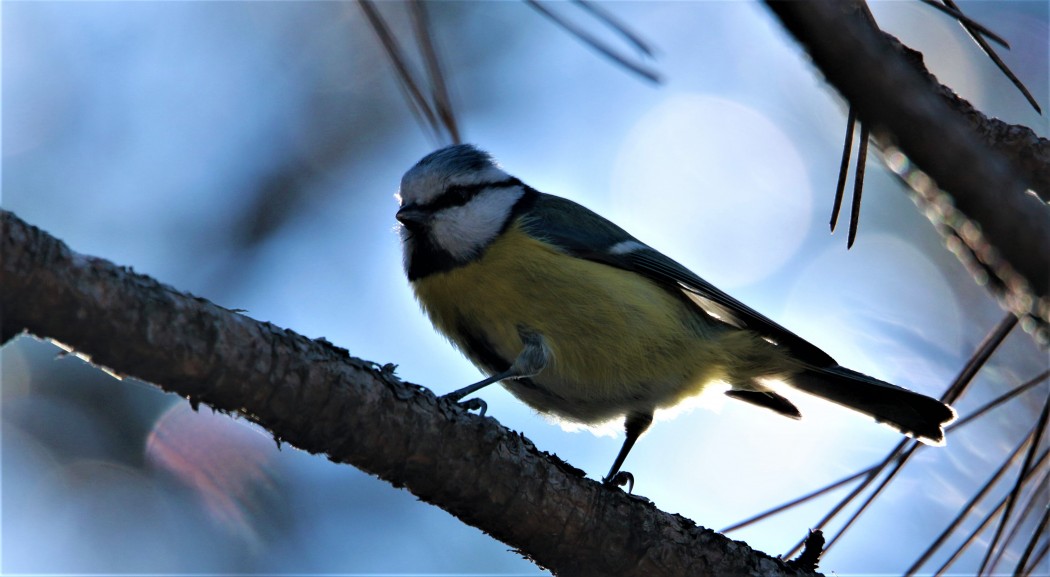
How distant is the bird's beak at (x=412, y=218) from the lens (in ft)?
8.98

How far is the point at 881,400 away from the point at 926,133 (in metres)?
2.09

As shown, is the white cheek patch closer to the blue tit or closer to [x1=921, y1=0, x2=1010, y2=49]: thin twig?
the blue tit

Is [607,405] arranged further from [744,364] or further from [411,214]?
[411,214]

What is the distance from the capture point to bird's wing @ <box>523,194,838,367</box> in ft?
8.58

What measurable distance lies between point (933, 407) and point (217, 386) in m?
1.71

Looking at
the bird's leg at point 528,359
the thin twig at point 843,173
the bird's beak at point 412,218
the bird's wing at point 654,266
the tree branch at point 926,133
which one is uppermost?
the bird's beak at point 412,218

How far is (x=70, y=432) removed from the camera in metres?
3.88

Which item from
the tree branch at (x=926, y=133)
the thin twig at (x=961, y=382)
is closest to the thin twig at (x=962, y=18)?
the thin twig at (x=961, y=382)

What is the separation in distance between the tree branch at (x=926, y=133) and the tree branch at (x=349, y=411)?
0.91 m

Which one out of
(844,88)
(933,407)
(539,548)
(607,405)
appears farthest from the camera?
(607,405)

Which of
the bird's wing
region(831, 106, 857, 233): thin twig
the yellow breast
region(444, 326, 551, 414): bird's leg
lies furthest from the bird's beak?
region(831, 106, 857, 233): thin twig

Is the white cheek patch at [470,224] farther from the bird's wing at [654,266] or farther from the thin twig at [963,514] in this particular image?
the thin twig at [963,514]

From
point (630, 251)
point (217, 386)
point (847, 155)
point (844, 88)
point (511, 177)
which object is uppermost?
point (511, 177)

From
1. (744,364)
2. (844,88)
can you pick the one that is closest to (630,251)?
(744,364)
